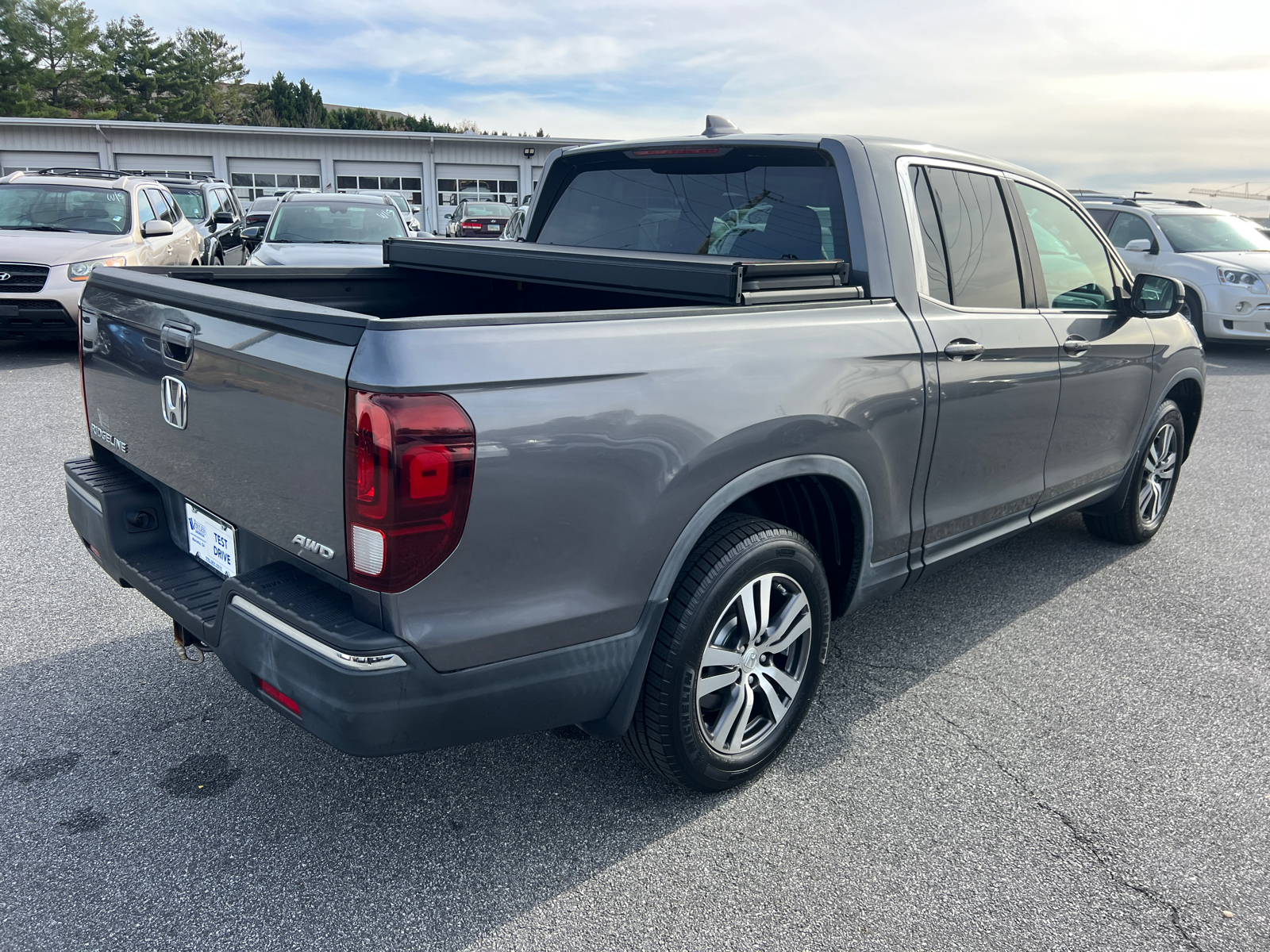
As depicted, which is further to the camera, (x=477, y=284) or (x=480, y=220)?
(x=480, y=220)

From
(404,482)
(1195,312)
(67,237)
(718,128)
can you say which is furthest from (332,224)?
(1195,312)

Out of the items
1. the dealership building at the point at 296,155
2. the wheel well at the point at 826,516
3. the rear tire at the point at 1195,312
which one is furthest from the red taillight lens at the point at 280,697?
the dealership building at the point at 296,155

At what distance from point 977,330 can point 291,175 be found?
138 ft

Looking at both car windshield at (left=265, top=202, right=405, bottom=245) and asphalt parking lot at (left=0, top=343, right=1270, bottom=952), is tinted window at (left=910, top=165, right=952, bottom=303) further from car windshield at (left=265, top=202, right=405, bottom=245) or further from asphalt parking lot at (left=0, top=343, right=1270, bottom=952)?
car windshield at (left=265, top=202, right=405, bottom=245)

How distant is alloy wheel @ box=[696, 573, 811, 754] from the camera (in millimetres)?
2645

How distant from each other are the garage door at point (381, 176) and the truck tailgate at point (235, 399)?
133ft

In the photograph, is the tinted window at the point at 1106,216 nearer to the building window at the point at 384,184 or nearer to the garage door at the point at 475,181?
the garage door at the point at 475,181

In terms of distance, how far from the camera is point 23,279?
8.82 m

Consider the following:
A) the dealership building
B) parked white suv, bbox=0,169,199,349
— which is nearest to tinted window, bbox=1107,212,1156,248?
parked white suv, bbox=0,169,199,349

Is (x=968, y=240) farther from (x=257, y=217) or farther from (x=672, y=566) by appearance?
(x=257, y=217)

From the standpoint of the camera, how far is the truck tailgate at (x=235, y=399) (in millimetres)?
2002

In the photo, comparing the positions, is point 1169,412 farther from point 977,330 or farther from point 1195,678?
point 977,330

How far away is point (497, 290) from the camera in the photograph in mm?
3902

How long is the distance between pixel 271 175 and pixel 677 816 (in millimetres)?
42903
